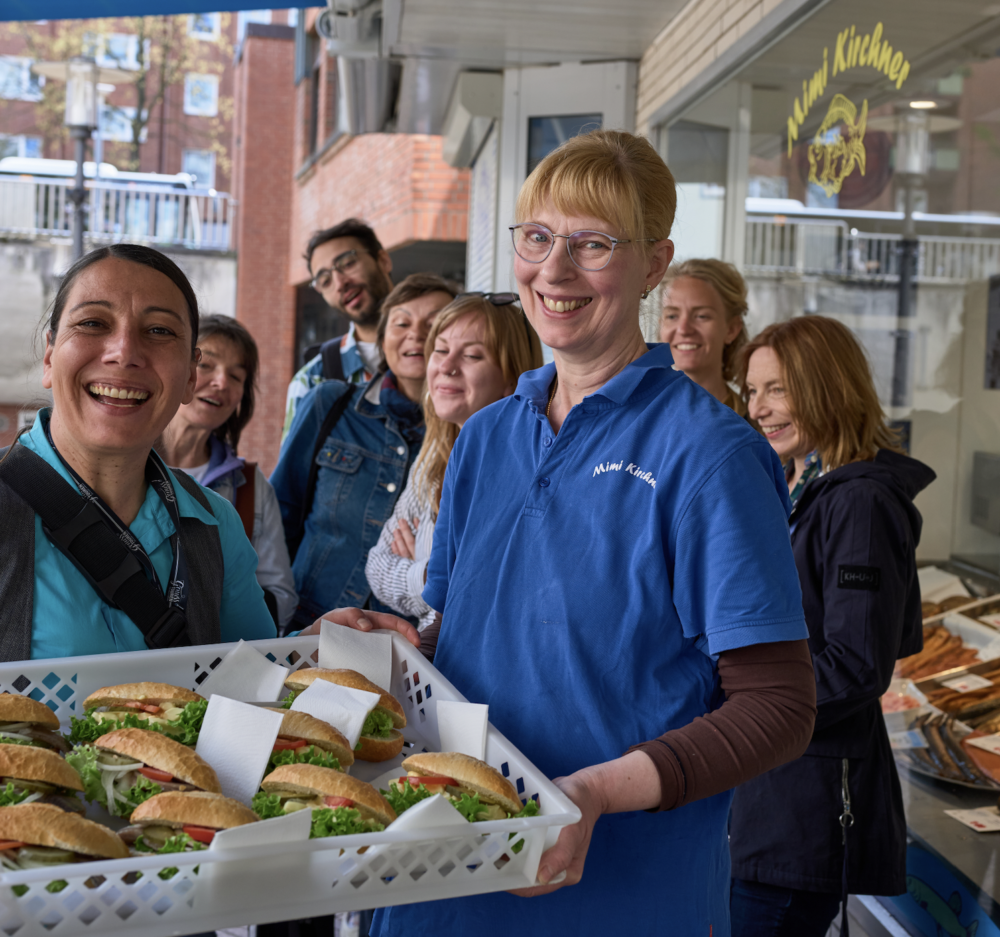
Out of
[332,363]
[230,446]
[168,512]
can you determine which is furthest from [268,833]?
[332,363]

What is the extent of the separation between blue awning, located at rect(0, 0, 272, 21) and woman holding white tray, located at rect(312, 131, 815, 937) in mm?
5658

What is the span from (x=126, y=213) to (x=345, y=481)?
20879mm

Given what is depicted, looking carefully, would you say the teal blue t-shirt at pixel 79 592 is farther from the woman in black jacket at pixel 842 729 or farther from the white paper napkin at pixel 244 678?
the woman in black jacket at pixel 842 729

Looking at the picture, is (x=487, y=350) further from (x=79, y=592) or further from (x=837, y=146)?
(x=837, y=146)

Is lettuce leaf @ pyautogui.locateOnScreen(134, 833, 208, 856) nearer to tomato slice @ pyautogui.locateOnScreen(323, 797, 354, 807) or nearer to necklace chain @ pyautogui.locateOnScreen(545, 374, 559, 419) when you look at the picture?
tomato slice @ pyautogui.locateOnScreen(323, 797, 354, 807)

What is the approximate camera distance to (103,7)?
6691mm

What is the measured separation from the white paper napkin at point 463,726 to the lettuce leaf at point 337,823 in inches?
10.8

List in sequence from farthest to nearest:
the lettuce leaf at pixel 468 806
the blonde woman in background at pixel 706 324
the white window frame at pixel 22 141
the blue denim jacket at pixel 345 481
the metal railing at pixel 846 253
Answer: the white window frame at pixel 22 141
the metal railing at pixel 846 253
the blonde woman in background at pixel 706 324
the blue denim jacket at pixel 345 481
the lettuce leaf at pixel 468 806

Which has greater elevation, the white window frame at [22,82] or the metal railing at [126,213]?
the white window frame at [22,82]

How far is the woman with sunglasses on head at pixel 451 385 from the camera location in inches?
134

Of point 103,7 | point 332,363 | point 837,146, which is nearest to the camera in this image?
point 837,146

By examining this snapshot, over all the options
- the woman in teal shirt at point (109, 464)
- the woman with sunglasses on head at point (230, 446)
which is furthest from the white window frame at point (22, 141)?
the woman in teal shirt at point (109, 464)

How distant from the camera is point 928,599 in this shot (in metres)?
4.76

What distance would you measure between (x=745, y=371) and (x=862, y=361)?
0.50m
